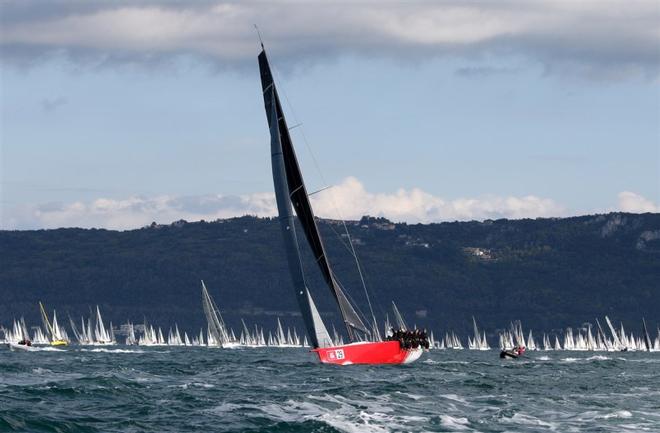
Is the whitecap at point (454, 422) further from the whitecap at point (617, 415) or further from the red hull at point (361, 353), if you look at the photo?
the red hull at point (361, 353)

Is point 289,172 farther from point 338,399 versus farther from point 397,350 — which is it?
point 338,399

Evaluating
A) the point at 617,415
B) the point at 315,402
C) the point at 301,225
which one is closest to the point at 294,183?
the point at 301,225

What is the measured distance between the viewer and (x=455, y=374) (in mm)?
90062

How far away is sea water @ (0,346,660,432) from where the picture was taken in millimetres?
52125

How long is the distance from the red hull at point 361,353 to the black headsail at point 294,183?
4.56 feet

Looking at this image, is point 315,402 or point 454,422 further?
point 315,402

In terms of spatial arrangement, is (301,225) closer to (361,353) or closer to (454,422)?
(361,353)

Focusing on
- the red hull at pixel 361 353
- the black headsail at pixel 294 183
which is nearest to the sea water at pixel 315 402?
the red hull at pixel 361 353

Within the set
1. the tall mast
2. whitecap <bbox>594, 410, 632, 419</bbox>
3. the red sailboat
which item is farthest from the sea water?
the tall mast

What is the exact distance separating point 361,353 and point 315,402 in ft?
75.8

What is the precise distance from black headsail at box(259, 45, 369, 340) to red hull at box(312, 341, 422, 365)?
1.39 m

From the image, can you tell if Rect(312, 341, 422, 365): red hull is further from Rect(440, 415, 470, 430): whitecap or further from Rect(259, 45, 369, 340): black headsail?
Rect(440, 415, 470, 430): whitecap

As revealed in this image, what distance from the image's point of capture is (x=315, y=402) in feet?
198

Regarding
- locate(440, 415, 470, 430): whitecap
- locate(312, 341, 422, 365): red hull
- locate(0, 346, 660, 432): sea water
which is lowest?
locate(440, 415, 470, 430): whitecap
